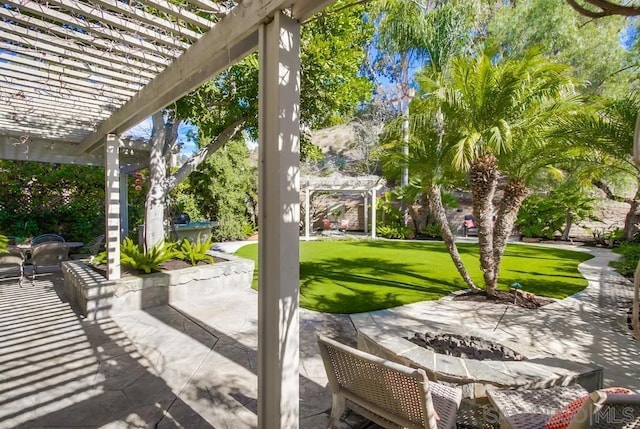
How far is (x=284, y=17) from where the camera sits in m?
1.97

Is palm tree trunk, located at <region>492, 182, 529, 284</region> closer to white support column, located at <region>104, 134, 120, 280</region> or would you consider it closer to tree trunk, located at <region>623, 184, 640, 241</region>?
white support column, located at <region>104, 134, 120, 280</region>

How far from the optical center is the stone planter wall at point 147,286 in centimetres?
494

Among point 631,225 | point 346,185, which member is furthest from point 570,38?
point 346,185

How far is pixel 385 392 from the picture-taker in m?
2.00

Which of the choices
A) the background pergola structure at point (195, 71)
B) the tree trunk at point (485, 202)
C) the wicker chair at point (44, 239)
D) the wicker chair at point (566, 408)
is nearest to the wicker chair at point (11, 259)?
the wicker chair at point (44, 239)

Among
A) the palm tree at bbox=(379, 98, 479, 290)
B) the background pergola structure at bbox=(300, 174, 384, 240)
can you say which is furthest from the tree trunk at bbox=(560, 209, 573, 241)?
the palm tree at bbox=(379, 98, 479, 290)

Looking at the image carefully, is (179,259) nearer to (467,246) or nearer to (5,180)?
(5,180)

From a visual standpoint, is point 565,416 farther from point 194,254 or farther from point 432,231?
point 432,231

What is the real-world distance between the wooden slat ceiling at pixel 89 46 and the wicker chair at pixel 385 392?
2.48 metres

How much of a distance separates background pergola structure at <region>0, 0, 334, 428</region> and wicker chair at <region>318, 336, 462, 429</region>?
0.29 meters

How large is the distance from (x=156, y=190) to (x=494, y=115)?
253 inches

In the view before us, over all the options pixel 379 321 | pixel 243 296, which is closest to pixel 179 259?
pixel 243 296

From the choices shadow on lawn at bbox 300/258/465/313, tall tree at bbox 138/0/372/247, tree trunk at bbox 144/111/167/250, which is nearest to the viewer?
shadow on lawn at bbox 300/258/465/313

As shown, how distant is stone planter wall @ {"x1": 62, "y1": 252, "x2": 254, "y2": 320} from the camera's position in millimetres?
4941
